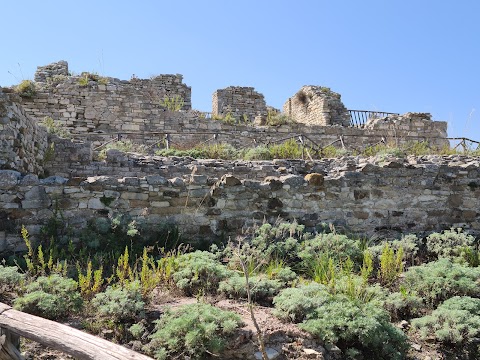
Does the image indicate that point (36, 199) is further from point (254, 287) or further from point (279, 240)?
point (279, 240)

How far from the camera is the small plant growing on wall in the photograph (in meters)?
18.0

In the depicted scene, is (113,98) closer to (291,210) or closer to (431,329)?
(291,210)

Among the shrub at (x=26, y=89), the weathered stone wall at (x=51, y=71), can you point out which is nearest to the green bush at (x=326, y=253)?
the shrub at (x=26, y=89)

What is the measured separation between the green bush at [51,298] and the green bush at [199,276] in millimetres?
1318

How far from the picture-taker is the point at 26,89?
16.2 meters

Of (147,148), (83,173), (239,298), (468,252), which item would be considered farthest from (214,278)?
(147,148)

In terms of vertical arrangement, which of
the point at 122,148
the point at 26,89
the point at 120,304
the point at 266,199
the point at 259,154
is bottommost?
the point at 120,304

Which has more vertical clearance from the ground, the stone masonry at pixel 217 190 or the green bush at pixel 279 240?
the stone masonry at pixel 217 190

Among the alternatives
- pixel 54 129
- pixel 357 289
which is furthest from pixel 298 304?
pixel 54 129

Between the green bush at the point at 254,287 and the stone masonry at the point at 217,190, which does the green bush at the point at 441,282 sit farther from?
the stone masonry at the point at 217,190

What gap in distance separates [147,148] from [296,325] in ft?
33.9

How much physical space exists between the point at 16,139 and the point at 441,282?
25.3ft

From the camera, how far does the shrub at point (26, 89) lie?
53.0 feet

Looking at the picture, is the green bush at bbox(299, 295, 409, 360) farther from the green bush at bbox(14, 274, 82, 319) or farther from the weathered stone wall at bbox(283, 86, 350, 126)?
the weathered stone wall at bbox(283, 86, 350, 126)
